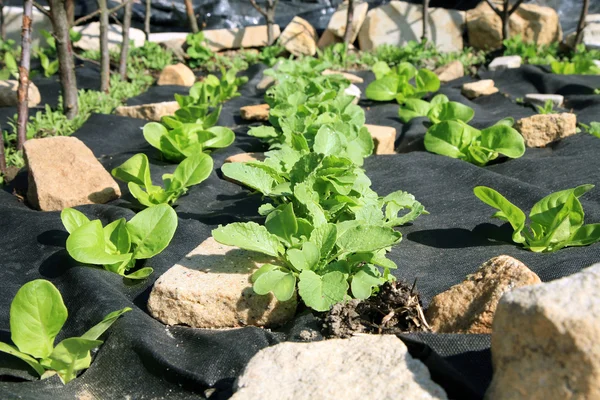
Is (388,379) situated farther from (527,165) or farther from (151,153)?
(151,153)

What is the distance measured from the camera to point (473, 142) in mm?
3518

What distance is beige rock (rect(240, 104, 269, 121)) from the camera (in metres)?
4.64

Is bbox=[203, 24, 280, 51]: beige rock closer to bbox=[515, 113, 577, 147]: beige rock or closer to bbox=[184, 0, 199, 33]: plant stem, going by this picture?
bbox=[184, 0, 199, 33]: plant stem

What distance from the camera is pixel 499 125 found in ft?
11.4

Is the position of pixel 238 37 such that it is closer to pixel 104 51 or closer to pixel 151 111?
pixel 104 51

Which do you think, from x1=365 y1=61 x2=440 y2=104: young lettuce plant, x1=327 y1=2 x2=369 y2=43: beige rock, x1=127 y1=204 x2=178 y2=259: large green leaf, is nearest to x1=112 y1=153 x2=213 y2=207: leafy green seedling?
x1=127 y1=204 x2=178 y2=259: large green leaf

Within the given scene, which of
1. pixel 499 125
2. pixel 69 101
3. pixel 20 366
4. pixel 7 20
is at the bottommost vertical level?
pixel 7 20

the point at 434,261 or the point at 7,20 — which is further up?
the point at 434,261

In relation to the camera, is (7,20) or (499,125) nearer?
(499,125)

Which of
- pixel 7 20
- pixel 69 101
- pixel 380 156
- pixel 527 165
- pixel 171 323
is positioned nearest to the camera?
pixel 171 323

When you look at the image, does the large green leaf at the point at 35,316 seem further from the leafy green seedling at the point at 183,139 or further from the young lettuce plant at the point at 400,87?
the young lettuce plant at the point at 400,87

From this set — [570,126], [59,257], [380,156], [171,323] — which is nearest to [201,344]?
[171,323]

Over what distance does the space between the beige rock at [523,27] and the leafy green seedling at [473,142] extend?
4.71 m

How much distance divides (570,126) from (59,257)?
291cm
